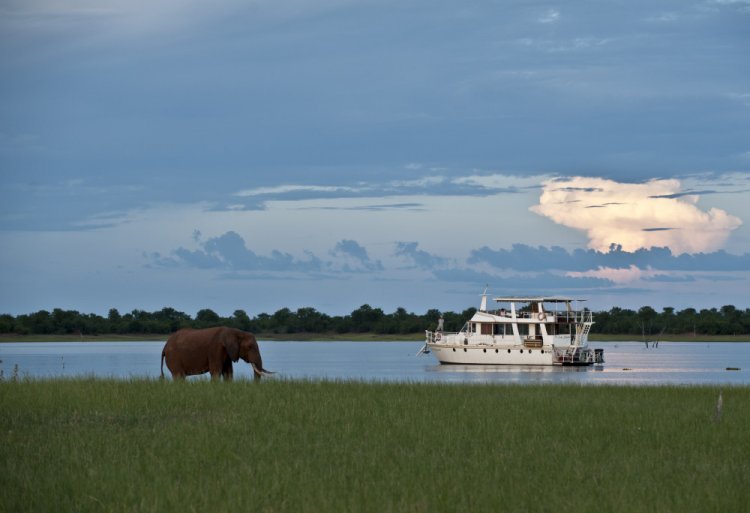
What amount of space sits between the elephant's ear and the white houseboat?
52462 millimetres

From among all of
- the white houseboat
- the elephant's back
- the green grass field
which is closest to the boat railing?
the white houseboat

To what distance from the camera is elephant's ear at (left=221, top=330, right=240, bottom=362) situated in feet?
→ 102

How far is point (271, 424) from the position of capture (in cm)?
1981

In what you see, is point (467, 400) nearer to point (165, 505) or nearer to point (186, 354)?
point (186, 354)

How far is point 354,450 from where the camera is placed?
56.2 ft

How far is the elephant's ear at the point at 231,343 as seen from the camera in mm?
31109

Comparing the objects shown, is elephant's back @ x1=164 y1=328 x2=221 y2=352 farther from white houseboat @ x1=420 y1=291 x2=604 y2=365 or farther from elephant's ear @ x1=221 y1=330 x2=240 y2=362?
white houseboat @ x1=420 y1=291 x2=604 y2=365

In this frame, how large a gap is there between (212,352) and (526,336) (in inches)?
2233

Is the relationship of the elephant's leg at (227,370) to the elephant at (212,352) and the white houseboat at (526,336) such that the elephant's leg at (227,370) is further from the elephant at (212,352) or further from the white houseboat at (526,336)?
the white houseboat at (526,336)

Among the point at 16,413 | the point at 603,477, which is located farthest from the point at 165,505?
the point at 16,413

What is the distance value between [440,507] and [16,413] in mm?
11713

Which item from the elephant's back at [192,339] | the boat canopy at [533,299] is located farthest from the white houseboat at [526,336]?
the elephant's back at [192,339]

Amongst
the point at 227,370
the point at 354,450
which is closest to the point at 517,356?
the point at 227,370

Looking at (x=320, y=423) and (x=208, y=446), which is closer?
(x=208, y=446)
